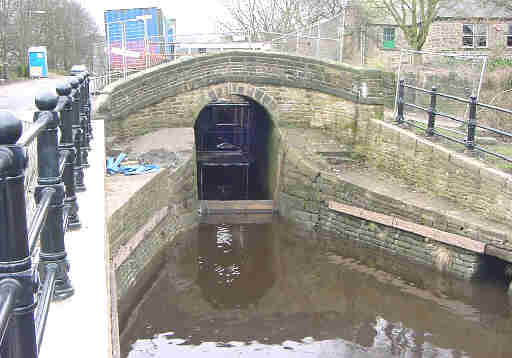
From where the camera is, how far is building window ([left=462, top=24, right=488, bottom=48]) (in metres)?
30.6

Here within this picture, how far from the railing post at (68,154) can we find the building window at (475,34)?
29.1 metres

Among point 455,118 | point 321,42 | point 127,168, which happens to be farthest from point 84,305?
point 321,42

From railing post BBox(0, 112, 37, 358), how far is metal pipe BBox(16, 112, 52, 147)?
14cm

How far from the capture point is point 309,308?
34.9ft

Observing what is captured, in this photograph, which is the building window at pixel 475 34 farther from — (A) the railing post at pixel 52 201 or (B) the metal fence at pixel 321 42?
(A) the railing post at pixel 52 201

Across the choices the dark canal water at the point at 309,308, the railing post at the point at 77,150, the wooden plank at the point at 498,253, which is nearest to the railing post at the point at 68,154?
the railing post at the point at 77,150

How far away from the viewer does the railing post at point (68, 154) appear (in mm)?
4141

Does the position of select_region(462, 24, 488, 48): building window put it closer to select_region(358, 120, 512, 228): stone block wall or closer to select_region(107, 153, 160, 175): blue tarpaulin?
select_region(358, 120, 512, 228): stone block wall

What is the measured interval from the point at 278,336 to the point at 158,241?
4.07m

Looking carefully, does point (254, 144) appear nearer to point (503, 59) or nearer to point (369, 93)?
point (369, 93)

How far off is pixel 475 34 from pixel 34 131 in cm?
3115

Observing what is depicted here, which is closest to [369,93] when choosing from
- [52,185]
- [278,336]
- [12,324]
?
[278,336]

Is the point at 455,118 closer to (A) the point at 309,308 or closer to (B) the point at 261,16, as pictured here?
(A) the point at 309,308

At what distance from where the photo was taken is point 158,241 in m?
12.8
